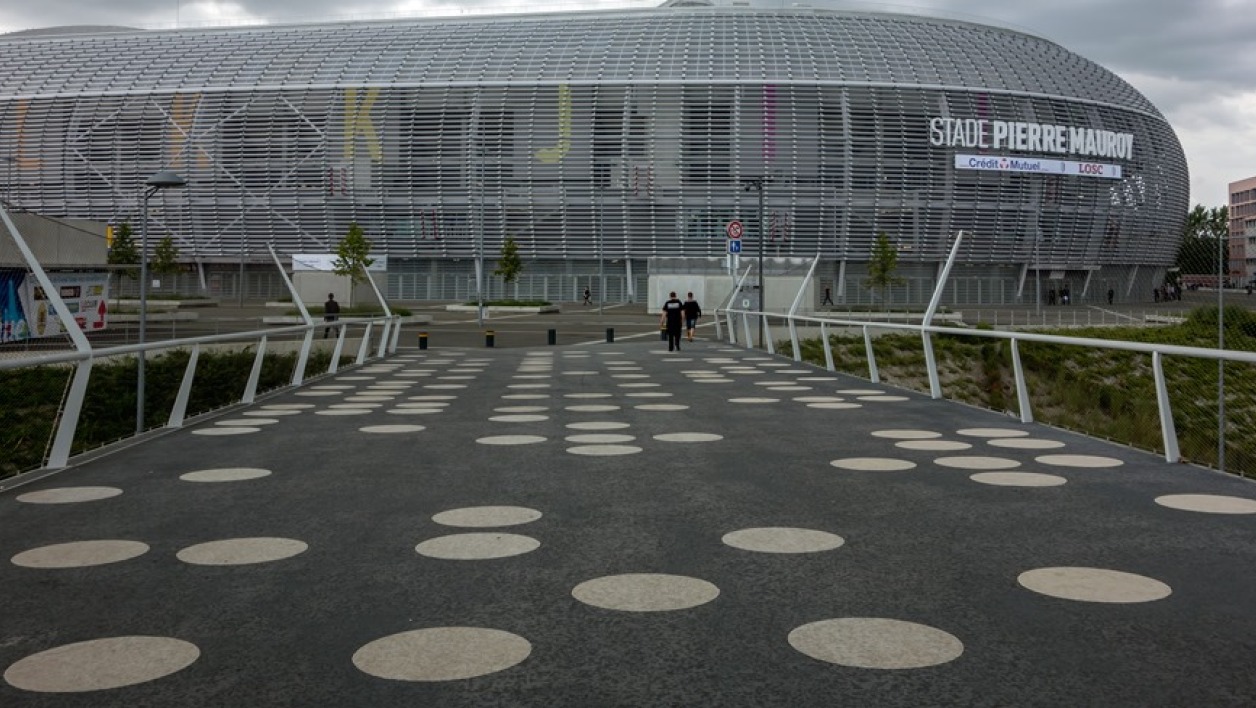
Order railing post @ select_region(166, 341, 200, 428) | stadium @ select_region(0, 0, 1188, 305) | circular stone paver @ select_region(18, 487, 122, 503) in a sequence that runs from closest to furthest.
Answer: circular stone paver @ select_region(18, 487, 122, 503), railing post @ select_region(166, 341, 200, 428), stadium @ select_region(0, 0, 1188, 305)

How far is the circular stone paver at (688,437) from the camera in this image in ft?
30.7

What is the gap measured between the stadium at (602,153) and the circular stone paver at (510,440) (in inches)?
2559

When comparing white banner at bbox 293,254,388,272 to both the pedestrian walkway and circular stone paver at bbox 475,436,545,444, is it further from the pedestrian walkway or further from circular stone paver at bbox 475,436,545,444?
the pedestrian walkway

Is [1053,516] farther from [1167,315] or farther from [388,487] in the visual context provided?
[1167,315]

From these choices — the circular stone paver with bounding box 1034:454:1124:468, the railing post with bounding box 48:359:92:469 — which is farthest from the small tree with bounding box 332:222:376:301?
the circular stone paver with bounding box 1034:454:1124:468

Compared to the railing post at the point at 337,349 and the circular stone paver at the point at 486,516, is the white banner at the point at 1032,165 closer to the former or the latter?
the railing post at the point at 337,349

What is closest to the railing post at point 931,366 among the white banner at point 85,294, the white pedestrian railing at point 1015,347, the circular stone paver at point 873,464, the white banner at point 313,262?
the white pedestrian railing at point 1015,347

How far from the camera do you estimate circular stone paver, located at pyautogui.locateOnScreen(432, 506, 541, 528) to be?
5.73 m

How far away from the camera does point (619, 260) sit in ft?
259

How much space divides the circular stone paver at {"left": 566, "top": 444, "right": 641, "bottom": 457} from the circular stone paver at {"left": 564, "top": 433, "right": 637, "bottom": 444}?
276 mm

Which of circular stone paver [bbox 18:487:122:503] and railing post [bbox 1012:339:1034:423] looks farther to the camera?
railing post [bbox 1012:339:1034:423]

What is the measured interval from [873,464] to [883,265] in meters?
66.3

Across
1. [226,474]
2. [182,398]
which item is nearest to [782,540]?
Result: [226,474]

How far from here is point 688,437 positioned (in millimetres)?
9586
